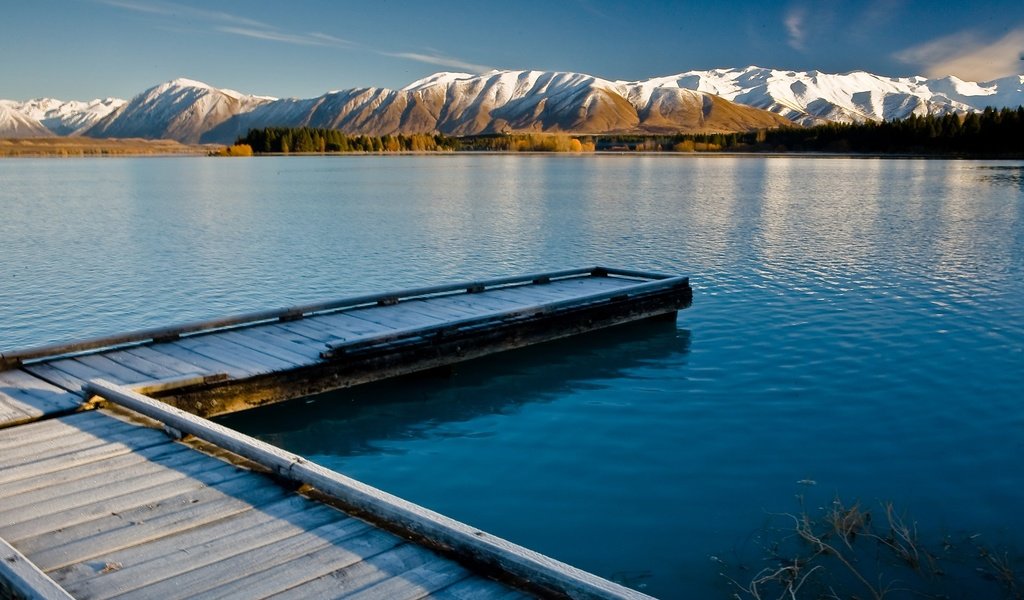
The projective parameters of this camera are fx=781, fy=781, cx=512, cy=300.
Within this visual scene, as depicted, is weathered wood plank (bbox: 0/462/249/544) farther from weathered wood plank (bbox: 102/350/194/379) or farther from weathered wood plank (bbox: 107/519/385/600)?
weathered wood plank (bbox: 102/350/194/379)

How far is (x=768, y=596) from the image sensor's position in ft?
21.9

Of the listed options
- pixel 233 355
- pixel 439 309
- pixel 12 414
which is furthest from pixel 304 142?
pixel 12 414

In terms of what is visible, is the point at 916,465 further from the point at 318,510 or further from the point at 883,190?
the point at 883,190

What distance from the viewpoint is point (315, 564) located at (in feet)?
16.7

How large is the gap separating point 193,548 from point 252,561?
52cm

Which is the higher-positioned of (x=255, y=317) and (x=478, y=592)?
(x=255, y=317)

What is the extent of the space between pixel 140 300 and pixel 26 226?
2045 centimetres

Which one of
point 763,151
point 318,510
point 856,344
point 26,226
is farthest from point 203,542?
point 763,151

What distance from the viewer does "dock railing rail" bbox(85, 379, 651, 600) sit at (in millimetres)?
4660

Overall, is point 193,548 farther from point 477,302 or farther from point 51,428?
point 477,302

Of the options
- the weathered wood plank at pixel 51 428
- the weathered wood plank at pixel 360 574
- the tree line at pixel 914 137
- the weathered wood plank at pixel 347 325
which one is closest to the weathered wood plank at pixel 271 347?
the weathered wood plank at pixel 347 325

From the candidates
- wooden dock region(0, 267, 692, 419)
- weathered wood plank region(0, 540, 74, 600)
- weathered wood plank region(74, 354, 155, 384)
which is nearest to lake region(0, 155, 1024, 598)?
wooden dock region(0, 267, 692, 419)

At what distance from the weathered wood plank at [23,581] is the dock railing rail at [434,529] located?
1.92m

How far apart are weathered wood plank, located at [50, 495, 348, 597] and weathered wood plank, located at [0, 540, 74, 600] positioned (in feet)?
0.98
